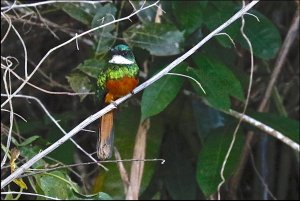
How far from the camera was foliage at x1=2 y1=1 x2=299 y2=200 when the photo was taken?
7.13 ft

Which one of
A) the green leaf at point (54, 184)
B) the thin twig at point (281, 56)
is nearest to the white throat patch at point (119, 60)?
the green leaf at point (54, 184)

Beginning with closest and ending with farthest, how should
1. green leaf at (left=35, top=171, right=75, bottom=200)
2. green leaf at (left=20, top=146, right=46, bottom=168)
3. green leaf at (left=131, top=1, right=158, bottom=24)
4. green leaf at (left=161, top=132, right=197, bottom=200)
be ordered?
green leaf at (left=35, top=171, right=75, bottom=200) < green leaf at (left=20, top=146, right=46, bottom=168) < green leaf at (left=131, top=1, right=158, bottom=24) < green leaf at (left=161, top=132, right=197, bottom=200)

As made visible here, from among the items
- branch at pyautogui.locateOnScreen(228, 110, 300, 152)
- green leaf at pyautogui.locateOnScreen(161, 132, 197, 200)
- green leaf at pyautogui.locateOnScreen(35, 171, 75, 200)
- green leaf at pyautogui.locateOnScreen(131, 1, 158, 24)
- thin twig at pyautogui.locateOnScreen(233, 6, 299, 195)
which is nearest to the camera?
green leaf at pyautogui.locateOnScreen(35, 171, 75, 200)

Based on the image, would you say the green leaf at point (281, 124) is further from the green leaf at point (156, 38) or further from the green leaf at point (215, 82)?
the green leaf at point (156, 38)

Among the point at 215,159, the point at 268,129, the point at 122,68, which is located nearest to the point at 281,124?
the point at 268,129

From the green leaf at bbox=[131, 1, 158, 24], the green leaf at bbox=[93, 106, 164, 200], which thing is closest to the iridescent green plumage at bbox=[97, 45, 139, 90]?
the green leaf at bbox=[131, 1, 158, 24]

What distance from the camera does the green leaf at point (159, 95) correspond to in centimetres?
215

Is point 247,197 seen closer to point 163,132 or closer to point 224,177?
point 163,132

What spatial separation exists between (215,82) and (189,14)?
0.77 ft

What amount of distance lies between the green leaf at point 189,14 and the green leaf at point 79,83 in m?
0.33

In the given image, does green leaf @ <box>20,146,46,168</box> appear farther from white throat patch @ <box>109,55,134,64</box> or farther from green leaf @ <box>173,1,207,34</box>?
green leaf @ <box>173,1,207,34</box>

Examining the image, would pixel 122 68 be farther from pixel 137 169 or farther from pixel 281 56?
pixel 281 56

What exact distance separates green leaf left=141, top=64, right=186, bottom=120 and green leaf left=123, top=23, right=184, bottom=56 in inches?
4.7

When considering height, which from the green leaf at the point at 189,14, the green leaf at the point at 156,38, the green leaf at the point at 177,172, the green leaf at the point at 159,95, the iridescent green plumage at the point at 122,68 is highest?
the green leaf at the point at 189,14
